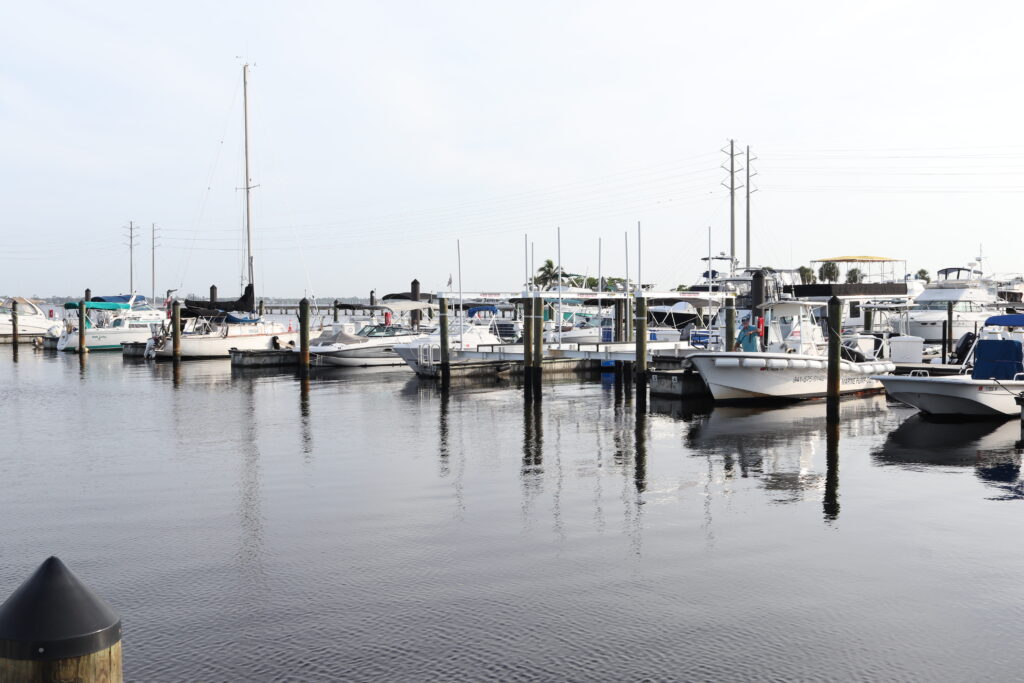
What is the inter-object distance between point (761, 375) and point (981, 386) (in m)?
5.90

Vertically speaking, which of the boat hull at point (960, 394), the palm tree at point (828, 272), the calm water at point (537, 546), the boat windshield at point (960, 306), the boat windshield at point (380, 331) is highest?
the palm tree at point (828, 272)

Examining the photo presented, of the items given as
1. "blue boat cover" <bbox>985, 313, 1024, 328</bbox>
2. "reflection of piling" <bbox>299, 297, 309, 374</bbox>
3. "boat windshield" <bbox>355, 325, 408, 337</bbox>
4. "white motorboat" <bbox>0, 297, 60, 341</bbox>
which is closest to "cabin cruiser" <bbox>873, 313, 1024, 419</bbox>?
"blue boat cover" <bbox>985, 313, 1024, 328</bbox>

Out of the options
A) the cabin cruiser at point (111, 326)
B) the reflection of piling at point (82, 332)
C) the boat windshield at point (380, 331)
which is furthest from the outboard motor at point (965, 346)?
the reflection of piling at point (82, 332)

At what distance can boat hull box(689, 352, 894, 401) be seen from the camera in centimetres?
2641

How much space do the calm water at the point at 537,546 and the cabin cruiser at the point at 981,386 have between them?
88 cm

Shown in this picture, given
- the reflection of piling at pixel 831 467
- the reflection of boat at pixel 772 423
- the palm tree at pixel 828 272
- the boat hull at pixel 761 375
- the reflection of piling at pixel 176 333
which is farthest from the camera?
the palm tree at pixel 828 272

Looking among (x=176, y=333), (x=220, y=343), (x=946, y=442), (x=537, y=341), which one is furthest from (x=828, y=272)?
(x=946, y=442)

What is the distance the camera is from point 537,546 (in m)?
11.6

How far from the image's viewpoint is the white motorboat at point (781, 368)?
86.8ft

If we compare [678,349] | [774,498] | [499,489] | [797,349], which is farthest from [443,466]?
[678,349]

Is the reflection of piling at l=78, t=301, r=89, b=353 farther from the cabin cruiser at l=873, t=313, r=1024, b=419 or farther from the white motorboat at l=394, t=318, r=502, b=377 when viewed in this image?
the cabin cruiser at l=873, t=313, r=1024, b=419

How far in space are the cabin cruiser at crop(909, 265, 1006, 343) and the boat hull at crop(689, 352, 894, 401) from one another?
26.2 m

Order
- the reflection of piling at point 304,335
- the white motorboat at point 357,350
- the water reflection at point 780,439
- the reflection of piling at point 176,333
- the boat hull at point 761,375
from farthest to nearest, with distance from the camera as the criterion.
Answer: the reflection of piling at point 176,333, the white motorboat at point 357,350, the reflection of piling at point 304,335, the boat hull at point 761,375, the water reflection at point 780,439

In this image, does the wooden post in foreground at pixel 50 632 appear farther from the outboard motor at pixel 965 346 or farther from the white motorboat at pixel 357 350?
the white motorboat at pixel 357 350
